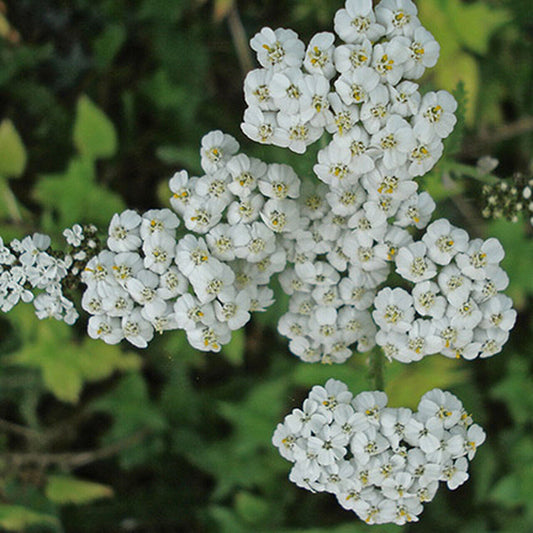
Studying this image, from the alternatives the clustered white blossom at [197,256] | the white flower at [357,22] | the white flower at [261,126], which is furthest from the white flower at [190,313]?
the white flower at [357,22]

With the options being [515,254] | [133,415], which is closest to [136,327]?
[133,415]

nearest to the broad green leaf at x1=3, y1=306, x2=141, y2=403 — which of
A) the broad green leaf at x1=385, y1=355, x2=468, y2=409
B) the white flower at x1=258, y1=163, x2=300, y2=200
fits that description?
the broad green leaf at x1=385, y1=355, x2=468, y2=409

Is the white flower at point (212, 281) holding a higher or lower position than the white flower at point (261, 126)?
lower

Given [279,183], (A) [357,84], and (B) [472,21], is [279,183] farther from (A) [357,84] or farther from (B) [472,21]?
(B) [472,21]

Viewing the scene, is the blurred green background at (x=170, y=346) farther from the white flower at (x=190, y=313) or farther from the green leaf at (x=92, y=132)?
the white flower at (x=190, y=313)

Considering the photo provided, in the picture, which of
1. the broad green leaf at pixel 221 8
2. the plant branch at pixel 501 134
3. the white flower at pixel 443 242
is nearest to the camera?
the white flower at pixel 443 242

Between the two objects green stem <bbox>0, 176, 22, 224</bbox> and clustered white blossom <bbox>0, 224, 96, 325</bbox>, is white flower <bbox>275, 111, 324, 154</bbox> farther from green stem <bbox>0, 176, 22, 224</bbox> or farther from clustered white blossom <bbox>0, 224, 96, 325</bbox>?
green stem <bbox>0, 176, 22, 224</bbox>
